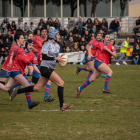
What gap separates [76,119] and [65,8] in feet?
83.2

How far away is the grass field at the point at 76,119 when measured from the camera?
574 cm

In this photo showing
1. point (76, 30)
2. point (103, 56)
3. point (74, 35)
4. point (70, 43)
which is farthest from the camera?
point (76, 30)

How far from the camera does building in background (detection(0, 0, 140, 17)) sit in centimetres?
3119

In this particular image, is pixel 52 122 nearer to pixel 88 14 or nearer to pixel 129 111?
pixel 129 111

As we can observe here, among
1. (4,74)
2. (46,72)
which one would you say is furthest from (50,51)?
(4,74)

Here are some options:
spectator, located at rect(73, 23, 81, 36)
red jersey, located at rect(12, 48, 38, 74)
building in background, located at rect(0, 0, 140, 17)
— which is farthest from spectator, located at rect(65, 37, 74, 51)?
red jersey, located at rect(12, 48, 38, 74)

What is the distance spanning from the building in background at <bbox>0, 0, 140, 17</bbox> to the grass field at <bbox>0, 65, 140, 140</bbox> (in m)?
21.6

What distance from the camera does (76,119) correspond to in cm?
699

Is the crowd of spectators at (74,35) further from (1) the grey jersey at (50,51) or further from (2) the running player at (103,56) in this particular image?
(1) the grey jersey at (50,51)

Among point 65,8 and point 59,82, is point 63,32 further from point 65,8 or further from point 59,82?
point 59,82

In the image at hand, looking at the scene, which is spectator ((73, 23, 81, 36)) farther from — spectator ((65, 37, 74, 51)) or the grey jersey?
the grey jersey

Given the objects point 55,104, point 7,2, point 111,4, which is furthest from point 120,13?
point 55,104

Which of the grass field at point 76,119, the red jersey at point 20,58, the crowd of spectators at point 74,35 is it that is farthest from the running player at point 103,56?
the crowd of spectators at point 74,35

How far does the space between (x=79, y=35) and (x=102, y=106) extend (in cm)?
1758
